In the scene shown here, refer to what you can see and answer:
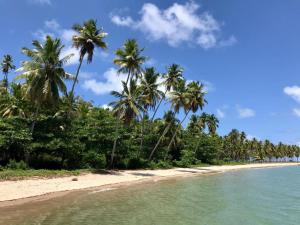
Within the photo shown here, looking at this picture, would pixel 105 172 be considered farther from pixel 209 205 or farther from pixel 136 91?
pixel 209 205

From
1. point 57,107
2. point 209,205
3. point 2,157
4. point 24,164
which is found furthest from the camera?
point 57,107

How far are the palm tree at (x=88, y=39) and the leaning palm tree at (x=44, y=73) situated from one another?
3.02m

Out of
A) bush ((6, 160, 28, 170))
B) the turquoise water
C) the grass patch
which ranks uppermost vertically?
bush ((6, 160, 28, 170))

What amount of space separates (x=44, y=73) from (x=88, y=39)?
6288mm

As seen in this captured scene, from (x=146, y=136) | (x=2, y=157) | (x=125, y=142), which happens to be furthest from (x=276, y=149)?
(x=2, y=157)

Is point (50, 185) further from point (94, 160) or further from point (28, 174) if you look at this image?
point (94, 160)

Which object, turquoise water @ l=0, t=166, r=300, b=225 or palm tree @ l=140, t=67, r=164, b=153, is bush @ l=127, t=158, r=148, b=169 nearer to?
palm tree @ l=140, t=67, r=164, b=153

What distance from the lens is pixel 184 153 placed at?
60000mm

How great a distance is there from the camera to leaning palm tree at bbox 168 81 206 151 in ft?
171

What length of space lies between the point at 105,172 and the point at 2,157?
9.91 metres

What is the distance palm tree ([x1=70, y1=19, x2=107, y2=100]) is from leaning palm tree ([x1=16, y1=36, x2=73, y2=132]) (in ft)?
9.92

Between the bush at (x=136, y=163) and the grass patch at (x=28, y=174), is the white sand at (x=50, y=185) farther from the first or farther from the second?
the bush at (x=136, y=163)

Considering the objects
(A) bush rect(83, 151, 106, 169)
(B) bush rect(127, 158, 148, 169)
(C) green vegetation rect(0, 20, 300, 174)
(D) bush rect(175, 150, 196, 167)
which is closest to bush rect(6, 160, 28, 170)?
(C) green vegetation rect(0, 20, 300, 174)

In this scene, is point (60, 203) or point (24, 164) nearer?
point (60, 203)
